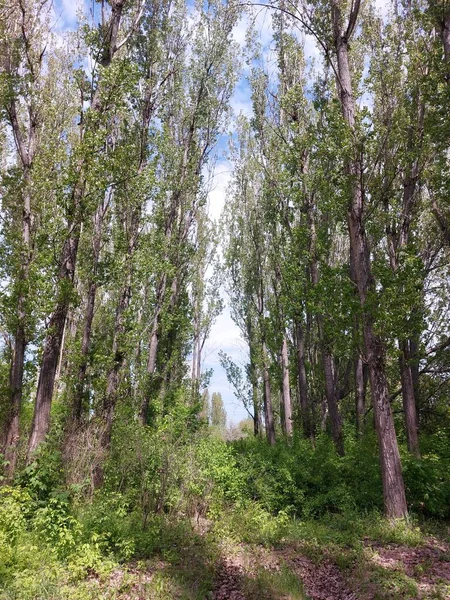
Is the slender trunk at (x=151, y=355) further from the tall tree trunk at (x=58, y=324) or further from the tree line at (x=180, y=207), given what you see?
the tall tree trunk at (x=58, y=324)

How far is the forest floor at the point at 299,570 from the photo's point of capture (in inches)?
190

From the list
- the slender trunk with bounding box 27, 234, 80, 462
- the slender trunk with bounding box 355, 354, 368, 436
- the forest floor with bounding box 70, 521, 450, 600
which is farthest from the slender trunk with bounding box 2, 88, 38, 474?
the slender trunk with bounding box 355, 354, 368, 436

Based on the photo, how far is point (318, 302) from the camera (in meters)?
9.87

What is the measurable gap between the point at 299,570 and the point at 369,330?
4.19m

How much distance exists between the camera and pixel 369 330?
7.78 metres

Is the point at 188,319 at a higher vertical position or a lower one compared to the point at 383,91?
lower

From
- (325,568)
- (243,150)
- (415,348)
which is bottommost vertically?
(325,568)

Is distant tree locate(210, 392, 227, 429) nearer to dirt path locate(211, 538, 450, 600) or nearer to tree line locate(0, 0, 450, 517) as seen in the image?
tree line locate(0, 0, 450, 517)

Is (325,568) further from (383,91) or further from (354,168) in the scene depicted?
(383,91)

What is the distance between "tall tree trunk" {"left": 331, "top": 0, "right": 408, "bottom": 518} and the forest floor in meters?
0.69

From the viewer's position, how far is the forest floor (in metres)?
4.82

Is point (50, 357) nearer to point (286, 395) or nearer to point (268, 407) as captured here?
point (286, 395)

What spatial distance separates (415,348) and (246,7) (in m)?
9.29

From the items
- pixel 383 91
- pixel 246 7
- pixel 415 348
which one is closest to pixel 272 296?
pixel 415 348
